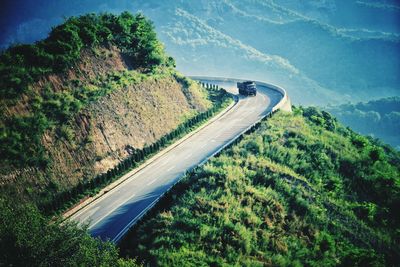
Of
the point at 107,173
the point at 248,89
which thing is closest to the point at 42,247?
the point at 107,173

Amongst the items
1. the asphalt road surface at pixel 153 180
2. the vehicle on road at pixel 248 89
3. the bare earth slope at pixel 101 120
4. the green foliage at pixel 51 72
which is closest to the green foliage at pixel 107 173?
the bare earth slope at pixel 101 120

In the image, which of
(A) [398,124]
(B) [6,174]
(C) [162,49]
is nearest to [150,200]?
(B) [6,174]

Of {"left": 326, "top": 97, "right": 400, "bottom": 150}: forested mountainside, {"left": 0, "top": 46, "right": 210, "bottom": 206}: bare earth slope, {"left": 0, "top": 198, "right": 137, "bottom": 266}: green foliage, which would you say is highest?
{"left": 0, "top": 46, "right": 210, "bottom": 206}: bare earth slope

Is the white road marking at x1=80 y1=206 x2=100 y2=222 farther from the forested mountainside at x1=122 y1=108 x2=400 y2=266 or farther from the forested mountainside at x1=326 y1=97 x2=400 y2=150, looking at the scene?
the forested mountainside at x1=326 y1=97 x2=400 y2=150

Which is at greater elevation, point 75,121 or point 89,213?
point 75,121

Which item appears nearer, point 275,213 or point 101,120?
point 275,213

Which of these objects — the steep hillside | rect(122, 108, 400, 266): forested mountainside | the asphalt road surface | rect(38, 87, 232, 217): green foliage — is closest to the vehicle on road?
the asphalt road surface

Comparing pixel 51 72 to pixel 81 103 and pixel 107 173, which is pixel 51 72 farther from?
pixel 107 173
